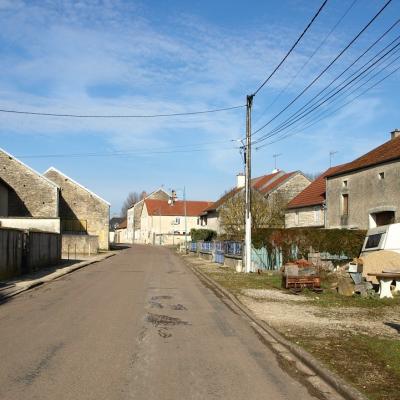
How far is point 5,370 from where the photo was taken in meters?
6.87

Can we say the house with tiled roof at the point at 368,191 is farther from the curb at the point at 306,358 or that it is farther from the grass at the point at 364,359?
the grass at the point at 364,359

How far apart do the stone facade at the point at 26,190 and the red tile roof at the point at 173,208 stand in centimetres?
4461

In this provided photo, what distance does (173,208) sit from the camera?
333 feet

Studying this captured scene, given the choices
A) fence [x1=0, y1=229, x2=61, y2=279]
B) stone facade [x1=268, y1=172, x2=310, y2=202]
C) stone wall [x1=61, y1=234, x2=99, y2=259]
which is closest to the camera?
fence [x1=0, y1=229, x2=61, y2=279]

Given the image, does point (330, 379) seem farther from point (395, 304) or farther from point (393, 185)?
point (393, 185)

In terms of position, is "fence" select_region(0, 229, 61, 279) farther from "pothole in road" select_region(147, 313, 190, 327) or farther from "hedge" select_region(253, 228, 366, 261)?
"hedge" select_region(253, 228, 366, 261)

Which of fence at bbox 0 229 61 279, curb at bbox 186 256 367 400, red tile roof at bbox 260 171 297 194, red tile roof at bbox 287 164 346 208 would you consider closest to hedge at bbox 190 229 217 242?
red tile roof at bbox 260 171 297 194

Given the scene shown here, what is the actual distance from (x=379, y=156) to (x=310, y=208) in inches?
480

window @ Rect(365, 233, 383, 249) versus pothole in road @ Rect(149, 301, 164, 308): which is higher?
window @ Rect(365, 233, 383, 249)

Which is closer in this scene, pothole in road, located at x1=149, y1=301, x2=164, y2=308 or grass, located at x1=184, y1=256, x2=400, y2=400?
grass, located at x1=184, y1=256, x2=400, y2=400

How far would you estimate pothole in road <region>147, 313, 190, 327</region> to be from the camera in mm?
10891

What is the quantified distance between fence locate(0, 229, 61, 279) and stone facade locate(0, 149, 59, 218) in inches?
934

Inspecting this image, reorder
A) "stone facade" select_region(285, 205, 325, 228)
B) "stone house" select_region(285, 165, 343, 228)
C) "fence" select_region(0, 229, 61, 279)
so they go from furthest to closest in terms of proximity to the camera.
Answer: "stone facade" select_region(285, 205, 325, 228)
"stone house" select_region(285, 165, 343, 228)
"fence" select_region(0, 229, 61, 279)

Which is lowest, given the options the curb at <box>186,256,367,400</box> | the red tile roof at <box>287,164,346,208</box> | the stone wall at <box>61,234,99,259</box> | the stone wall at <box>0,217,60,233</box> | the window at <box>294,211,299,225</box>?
the curb at <box>186,256,367,400</box>
